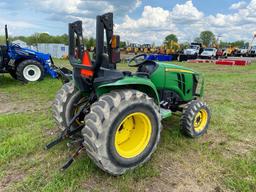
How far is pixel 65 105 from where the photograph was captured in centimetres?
330

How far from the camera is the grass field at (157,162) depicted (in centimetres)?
261

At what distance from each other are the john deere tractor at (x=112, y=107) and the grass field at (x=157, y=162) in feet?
0.63

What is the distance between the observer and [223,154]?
3.34 meters

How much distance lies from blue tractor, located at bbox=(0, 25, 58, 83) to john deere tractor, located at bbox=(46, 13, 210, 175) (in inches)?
228

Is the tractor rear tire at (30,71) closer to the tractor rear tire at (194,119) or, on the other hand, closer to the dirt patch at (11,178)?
the dirt patch at (11,178)

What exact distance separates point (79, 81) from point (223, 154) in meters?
2.26

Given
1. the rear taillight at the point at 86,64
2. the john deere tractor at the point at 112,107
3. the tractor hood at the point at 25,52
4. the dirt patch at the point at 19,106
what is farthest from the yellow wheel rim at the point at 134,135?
the tractor hood at the point at 25,52

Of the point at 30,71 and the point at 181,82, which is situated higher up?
the point at 181,82

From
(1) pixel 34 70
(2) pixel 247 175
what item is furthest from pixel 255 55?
(2) pixel 247 175

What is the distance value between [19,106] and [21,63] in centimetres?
336

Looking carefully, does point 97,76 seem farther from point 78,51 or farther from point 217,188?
point 217,188

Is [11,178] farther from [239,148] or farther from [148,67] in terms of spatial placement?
[239,148]

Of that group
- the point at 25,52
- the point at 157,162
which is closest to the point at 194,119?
the point at 157,162

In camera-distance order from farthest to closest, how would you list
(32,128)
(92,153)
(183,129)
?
(32,128)
(183,129)
(92,153)
